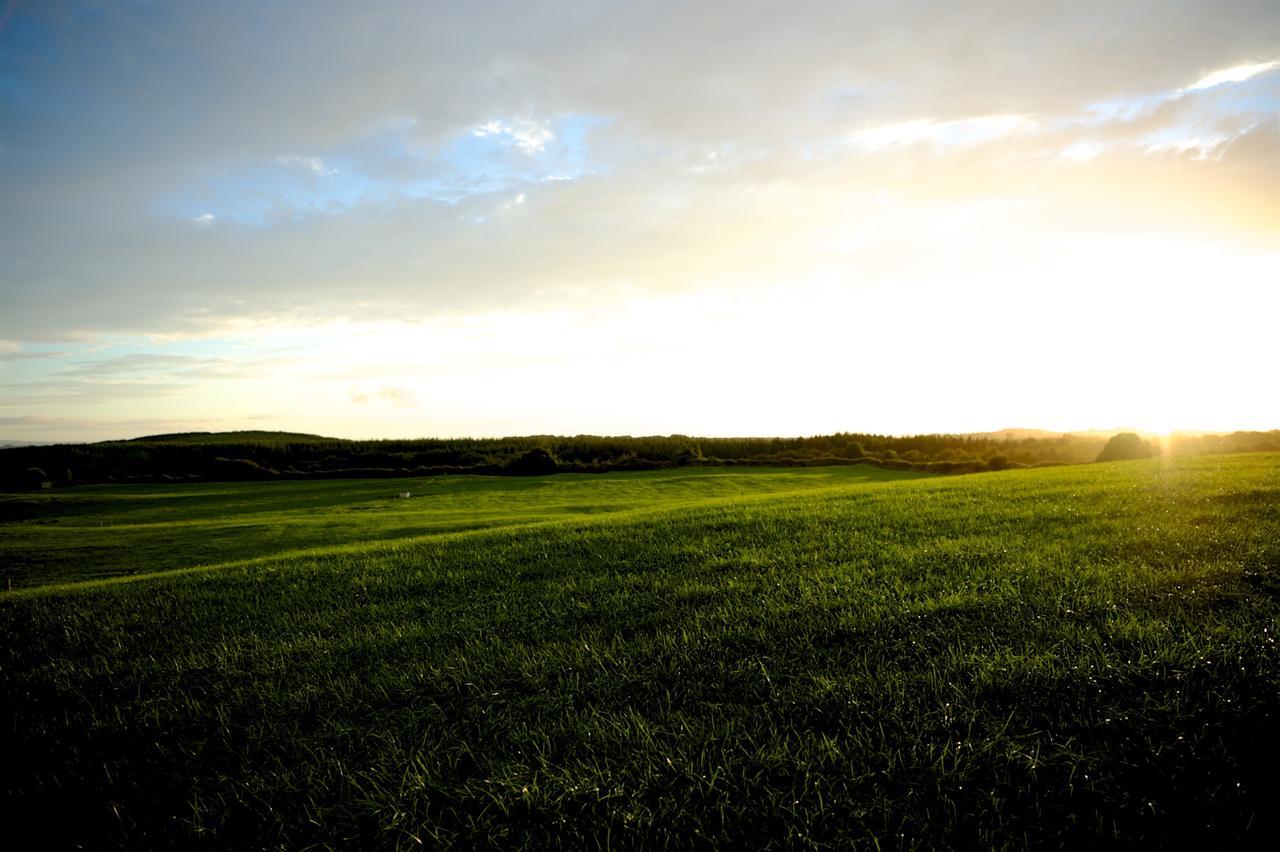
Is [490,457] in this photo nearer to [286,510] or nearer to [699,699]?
[286,510]

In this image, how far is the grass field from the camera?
345 cm

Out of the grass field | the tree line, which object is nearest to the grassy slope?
the tree line

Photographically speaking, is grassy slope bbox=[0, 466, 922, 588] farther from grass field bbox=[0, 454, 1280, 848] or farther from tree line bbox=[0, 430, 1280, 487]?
grass field bbox=[0, 454, 1280, 848]

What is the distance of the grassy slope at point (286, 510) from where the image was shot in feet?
70.1

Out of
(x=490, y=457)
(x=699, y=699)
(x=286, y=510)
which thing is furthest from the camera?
(x=490, y=457)

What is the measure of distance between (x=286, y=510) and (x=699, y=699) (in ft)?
142

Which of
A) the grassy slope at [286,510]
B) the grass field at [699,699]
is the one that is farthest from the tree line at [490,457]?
the grass field at [699,699]

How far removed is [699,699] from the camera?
468 centimetres

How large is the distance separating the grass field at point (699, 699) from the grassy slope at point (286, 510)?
12988 mm

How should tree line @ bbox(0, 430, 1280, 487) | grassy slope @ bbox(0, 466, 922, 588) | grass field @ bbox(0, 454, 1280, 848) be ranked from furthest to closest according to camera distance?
tree line @ bbox(0, 430, 1280, 487)
grassy slope @ bbox(0, 466, 922, 588)
grass field @ bbox(0, 454, 1280, 848)

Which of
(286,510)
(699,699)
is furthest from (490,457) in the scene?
(699,699)

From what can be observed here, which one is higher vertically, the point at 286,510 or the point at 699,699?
the point at 699,699

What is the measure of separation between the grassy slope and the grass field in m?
13.0

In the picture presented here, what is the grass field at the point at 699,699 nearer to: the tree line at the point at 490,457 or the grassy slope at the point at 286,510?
the grassy slope at the point at 286,510
